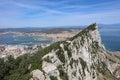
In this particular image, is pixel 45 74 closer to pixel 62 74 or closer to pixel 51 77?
pixel 51 77

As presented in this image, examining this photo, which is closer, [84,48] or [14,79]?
[14,79]

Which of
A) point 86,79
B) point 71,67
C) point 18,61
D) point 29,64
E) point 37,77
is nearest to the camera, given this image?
point 37,77

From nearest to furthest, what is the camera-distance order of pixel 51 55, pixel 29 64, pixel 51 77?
pixel 51 77 → pixel 29 64 → pixel 51 55

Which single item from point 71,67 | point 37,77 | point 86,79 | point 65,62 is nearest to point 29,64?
point 37,77

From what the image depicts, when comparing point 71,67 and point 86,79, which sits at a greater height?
point 71,67

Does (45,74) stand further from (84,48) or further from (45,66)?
(84,48)

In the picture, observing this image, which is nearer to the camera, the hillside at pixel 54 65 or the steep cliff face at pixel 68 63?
the hillside at pixel 54 65

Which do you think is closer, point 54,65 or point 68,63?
point 54,65

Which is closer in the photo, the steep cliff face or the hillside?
the hillside

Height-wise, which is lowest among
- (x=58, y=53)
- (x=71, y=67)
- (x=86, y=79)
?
(x=86, y=79)

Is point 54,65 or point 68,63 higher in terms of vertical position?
point 54,65

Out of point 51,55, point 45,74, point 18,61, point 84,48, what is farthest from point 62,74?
point 84,48
